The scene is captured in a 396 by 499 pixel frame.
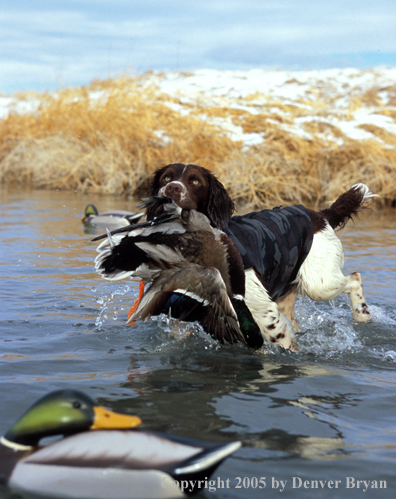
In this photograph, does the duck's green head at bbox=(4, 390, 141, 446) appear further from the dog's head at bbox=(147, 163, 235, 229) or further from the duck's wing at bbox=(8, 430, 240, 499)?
the dog's head at bbox=(147, 163, 235, 229)

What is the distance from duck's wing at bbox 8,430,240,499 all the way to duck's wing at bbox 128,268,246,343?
48.8 inches

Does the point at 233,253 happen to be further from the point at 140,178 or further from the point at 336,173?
the point at 140,178

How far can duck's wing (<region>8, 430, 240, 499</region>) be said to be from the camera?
1.76m

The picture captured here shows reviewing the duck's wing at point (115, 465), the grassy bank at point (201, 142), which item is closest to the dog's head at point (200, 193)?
the duck's wing at point (115, 465)

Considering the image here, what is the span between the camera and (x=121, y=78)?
1454 cm

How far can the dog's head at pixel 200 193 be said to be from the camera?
3.60m

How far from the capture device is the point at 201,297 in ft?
10.0

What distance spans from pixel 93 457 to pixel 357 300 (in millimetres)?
3154

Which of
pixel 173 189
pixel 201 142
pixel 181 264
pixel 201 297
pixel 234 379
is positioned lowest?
pixel 234 379

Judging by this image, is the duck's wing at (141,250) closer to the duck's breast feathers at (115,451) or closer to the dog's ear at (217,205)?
the dog's ear at (217,205)

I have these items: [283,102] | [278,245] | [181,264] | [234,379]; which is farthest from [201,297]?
[283,102]

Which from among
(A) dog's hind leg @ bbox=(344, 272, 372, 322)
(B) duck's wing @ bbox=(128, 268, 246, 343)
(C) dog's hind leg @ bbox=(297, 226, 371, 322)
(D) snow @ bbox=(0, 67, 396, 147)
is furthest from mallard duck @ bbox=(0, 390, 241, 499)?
(D) snow @ bbox=(0, 67, 396, 147)

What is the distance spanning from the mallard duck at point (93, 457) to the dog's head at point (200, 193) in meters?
1.90

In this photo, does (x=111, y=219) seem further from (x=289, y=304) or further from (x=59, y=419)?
(x=59, y=419)
